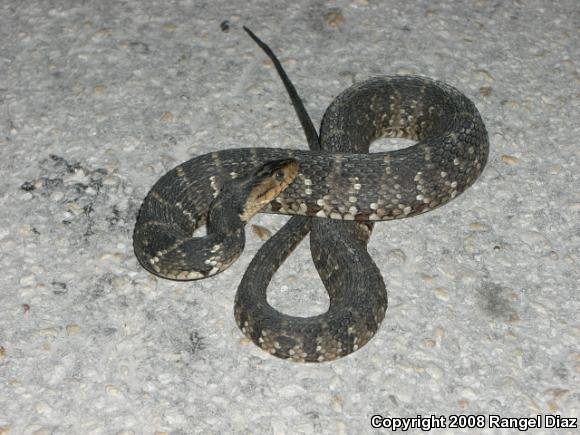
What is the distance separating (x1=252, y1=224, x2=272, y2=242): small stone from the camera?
693 centimetres

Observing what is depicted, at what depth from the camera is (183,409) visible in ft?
18.4

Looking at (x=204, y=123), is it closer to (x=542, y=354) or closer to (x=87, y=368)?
(x=87, y=368)

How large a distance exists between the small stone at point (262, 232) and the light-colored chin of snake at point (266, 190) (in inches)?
10.0

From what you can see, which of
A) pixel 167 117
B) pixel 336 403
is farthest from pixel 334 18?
pixel 336 403

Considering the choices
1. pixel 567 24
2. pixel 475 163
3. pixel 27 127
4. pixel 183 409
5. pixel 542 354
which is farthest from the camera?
pixel 567 24

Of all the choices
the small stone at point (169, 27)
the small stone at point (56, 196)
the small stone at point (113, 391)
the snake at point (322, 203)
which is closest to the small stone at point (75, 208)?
the small stone at point (56, 196)

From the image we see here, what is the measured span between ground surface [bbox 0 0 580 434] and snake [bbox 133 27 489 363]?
0.60ft

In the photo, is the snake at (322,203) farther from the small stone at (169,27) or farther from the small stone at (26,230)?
the small stone at (169,27)

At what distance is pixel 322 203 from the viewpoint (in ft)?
22.4

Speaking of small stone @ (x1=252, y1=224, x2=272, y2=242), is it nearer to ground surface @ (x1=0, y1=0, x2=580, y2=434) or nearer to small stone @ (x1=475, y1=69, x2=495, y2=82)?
ground surface @ (x1=0, y1=0, x2=580, y2=434)

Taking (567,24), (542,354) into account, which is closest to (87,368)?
(542,354)

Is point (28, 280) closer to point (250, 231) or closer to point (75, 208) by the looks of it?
point (75, 208)

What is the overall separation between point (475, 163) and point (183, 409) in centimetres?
333

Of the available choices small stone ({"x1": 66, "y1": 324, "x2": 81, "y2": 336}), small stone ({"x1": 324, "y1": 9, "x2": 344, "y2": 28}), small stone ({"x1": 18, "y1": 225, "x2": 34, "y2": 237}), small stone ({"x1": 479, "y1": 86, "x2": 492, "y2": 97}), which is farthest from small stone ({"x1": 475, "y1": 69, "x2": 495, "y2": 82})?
small stone ({"x1": 66, "y1": 324, "x2": 81, "y2": 336})
